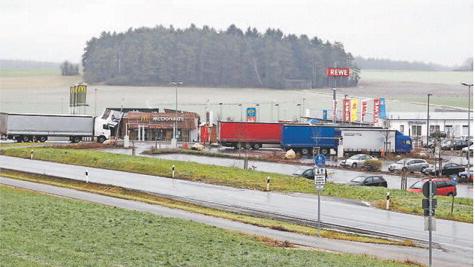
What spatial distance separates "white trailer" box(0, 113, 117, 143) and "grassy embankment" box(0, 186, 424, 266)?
56593 millimetres

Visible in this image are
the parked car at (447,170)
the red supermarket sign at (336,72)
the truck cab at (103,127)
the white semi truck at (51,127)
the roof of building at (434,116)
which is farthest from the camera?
the red supermarket sign at (336,72)

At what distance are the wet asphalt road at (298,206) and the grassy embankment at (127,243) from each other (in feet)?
19.9

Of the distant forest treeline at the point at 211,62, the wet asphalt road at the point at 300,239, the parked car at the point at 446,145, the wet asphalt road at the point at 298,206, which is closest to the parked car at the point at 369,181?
the wet asphalt road at the point at 298,206

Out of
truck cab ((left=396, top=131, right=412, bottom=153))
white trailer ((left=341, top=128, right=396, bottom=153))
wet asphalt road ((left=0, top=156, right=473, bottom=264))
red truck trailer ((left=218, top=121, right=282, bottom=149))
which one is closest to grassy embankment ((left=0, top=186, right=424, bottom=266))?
wet asphalt road ((left=0, top=156, right=473, bottom=264))

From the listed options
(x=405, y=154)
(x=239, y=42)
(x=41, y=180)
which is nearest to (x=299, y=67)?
(x=239, y=42)

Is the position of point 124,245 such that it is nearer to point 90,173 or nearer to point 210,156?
point 90,173

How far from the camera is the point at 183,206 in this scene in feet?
120

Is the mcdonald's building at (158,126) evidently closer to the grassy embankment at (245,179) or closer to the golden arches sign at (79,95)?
the golden arches sign at (79,95)

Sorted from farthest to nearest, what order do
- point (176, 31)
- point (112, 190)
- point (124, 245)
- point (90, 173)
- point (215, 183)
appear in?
1. point (176, 31)
2. point (90, 173)
3. point (215, 183)
4. point (112, 190)
5. point (124, 245)

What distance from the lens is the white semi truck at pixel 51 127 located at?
86500 mm

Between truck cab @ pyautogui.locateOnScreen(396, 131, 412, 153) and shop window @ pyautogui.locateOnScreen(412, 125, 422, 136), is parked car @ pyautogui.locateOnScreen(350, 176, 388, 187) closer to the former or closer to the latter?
truck cab @ pyautogui.locateOnScreen(396, 131, 412, 153)

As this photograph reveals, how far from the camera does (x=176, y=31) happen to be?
7559 inches

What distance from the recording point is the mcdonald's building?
95.1 m

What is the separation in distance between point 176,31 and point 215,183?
5842 inches
